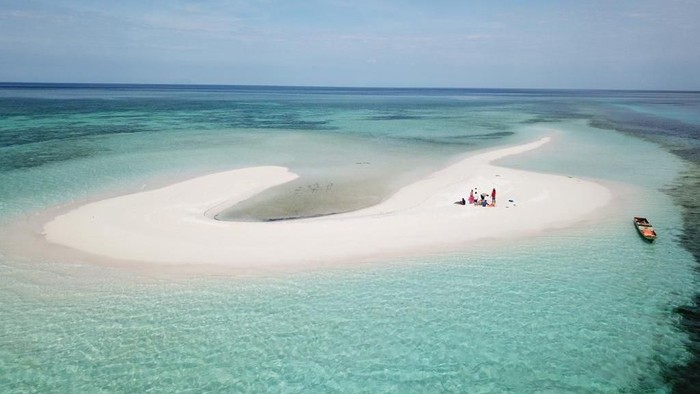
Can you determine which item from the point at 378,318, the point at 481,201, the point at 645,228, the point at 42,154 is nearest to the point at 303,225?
the point at 378,318

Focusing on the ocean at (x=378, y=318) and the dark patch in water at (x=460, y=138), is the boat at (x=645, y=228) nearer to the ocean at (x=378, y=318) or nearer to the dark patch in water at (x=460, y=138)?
the ocean at (x=378, y=318)

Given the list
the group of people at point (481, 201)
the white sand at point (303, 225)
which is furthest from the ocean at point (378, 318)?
the group of people at point (481, 201)

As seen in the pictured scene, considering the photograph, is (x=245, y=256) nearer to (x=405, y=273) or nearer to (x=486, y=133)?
(x=405, y=273)

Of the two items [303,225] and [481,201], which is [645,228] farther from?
[303,225]

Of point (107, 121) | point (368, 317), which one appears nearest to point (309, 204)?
point (368, 317)

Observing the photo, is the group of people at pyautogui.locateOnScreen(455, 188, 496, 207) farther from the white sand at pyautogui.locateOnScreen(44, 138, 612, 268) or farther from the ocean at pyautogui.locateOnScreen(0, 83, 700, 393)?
the ocean at pyautogui.locateOnScreen(0, 83, 700, 393)

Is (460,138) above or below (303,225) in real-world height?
above

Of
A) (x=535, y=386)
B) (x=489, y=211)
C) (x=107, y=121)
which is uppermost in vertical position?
(x=107, y=121)
